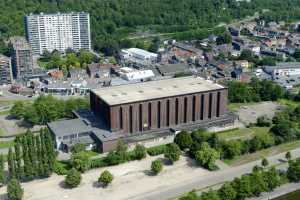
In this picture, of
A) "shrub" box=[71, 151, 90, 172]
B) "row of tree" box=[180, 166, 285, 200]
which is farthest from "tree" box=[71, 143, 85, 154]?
"row of tree" box=[180, 166, 285, 200]

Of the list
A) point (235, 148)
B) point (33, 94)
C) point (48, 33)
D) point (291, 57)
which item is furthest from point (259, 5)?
point (235, 148)

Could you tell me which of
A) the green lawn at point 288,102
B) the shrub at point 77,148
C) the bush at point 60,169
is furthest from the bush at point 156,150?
the green lawn at point 288,102

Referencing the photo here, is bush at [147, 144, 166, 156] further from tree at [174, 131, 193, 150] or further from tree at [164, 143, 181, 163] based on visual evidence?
tree at [164, 143, 181, 163]

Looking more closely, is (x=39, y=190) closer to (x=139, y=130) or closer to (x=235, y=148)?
(x=139, y=130)

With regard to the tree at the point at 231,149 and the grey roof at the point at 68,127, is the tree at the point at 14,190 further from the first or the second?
the tree at the point at 231,149

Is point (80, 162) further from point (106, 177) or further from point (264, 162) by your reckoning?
point (264, 162)

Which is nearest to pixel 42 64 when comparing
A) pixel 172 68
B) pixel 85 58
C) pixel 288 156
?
pixel 85 58

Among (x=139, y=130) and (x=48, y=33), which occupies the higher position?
(x=48, y=33)
